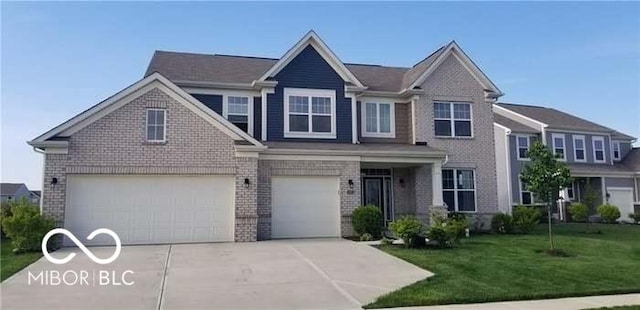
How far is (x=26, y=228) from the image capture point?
13586 mm

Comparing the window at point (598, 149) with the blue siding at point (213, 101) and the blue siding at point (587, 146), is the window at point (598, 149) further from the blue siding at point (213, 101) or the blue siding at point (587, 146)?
the blue siding at point (213, 101)

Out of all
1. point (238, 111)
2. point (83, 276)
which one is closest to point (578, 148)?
point (238, 111)

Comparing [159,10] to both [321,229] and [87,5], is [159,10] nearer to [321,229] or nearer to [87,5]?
[87,5]

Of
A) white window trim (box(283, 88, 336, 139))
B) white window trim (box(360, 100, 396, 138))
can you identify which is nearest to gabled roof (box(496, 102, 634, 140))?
white window trim (box(360, 100, 396, 138))

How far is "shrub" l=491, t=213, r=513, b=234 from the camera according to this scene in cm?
1981

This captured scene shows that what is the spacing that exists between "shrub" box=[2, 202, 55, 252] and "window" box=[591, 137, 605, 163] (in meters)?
31.8

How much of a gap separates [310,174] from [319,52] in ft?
16.8

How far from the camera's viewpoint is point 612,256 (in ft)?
46.3

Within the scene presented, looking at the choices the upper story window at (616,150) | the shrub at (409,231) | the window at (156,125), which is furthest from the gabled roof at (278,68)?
the upper story window at (616,150)

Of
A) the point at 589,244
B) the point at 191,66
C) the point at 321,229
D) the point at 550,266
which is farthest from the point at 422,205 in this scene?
the point at 191,66

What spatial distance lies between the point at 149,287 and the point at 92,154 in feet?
25.3

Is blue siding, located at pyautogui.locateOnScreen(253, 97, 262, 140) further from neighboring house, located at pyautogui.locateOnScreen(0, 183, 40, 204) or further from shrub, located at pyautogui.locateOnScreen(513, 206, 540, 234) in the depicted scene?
neighboring house, located at pyautogui.locateOnScreen(0, 183, 40, 204)

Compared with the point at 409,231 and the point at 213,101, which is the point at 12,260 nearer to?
the point at 213,101

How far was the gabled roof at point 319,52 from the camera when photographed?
1886 centimetres
